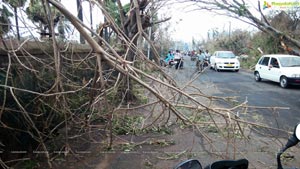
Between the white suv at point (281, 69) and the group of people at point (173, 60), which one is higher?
the group of people at point (173, 60)

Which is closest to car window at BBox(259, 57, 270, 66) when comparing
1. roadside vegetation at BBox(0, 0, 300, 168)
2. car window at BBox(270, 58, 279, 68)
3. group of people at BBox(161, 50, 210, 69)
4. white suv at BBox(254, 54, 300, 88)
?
white suv at BBox(254, 54, 300, 88)

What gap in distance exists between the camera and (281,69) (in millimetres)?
13227

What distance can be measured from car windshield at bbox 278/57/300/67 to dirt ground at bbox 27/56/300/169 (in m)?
8.87

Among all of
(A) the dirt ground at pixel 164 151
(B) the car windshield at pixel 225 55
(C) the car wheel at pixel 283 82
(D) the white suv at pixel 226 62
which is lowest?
(A) the dirt ground at pixel 164 151

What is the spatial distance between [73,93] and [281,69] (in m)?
11.3

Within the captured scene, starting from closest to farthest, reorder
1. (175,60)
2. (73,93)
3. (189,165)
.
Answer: (189,165)
(73,93)
(175,60)

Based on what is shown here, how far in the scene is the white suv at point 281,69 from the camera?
12.5m

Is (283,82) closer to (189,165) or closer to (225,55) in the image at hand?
(225,55)

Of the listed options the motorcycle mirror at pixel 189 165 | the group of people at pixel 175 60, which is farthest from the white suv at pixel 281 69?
the motorcycle mirror at pixel 189 165

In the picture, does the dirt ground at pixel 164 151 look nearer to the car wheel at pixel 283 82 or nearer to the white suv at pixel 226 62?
the car wheel at pixel 283 82

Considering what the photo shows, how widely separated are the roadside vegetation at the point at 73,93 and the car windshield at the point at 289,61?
8.73m

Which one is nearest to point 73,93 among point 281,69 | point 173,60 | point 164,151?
point 164,151

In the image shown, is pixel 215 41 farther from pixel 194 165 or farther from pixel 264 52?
pixel 194 165

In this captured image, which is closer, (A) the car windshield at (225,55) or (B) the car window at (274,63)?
(B) the car window at (274,63)
